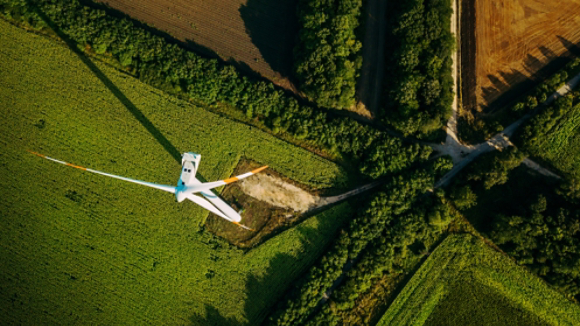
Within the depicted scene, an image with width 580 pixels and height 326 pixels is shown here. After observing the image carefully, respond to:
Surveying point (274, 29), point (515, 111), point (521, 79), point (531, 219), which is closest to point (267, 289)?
point (531, 219)

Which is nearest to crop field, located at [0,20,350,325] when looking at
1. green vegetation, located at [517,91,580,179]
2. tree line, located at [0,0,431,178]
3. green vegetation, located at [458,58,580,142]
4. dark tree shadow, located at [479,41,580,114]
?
tree line, located at [0,0,431,178]

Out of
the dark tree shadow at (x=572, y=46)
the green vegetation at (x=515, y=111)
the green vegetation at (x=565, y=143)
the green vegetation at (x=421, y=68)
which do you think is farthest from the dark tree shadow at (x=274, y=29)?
the dark tree shadow at (x=572, y=46)

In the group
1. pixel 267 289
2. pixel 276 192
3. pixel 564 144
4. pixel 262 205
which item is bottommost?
pixel 564 144

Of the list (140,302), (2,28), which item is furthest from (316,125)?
(2,28)

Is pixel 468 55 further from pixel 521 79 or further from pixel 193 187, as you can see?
pixel 193 187

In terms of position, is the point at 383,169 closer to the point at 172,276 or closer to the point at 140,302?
the point at 172,276

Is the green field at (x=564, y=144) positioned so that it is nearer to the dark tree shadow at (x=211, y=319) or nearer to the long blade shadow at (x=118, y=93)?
the dark tree shadow at (x=211, y=319)
